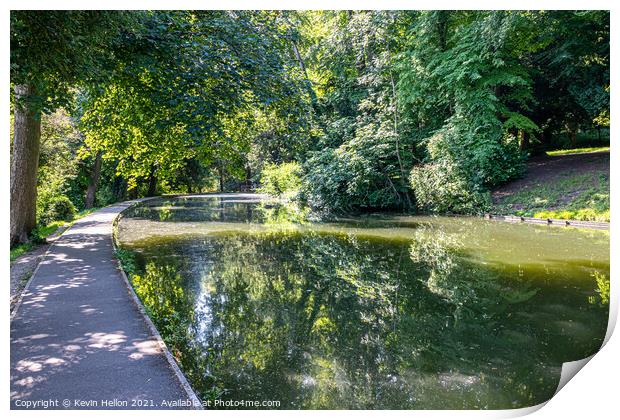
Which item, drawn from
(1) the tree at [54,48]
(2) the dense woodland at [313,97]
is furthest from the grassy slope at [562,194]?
(1) the tree at [54,48]

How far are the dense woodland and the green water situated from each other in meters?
2.58

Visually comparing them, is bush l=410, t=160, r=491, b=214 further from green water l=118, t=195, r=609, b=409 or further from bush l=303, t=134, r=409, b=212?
green water l=118, t=195, r=609, b=409

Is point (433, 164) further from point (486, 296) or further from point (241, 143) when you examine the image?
point (486, 296)

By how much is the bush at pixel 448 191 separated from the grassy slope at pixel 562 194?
0.75m

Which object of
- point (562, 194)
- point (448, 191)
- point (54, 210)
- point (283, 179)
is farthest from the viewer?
point (283, 179)

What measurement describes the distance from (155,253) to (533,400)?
846 centimetres

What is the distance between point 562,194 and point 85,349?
15.1 m

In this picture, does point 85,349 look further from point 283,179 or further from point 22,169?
point 283,179

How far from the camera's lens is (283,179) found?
2916 cm

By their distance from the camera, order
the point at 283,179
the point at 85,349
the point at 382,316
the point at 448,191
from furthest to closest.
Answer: the point at 283,179 < the point at 448,191 < the point at 382,316 < the point at 85,349

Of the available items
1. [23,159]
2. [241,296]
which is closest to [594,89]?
[241,296]

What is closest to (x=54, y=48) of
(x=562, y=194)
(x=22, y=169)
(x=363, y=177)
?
(x=22, y=169)

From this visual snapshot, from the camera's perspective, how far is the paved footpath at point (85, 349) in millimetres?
3229

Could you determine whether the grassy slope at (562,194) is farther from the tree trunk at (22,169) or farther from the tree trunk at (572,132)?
the tree trunk at (22,169)
